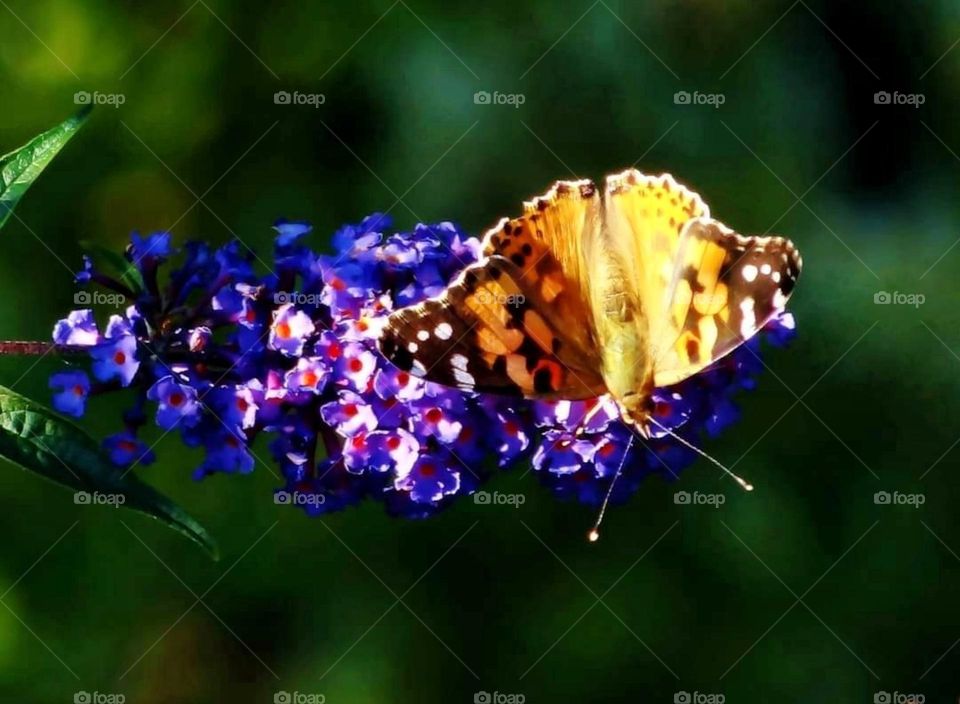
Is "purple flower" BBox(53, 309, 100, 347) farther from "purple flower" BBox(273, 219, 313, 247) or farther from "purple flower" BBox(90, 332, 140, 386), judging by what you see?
"purple flower" BBox(273, 219, 313, 247)

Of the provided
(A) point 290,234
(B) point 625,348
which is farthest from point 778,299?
(A) point 290,234

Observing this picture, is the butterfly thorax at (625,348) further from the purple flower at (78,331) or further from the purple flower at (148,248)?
the purple flower at (78,331)

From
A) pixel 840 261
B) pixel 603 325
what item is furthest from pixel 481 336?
pixel 840 261

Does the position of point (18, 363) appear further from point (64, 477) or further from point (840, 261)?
point (840, 261)

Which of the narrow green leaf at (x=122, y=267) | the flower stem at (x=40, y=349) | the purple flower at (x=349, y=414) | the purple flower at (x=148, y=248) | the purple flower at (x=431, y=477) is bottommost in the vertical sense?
the purple flower at (x=431, y=477)

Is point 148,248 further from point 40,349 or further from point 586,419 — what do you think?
point 586,419

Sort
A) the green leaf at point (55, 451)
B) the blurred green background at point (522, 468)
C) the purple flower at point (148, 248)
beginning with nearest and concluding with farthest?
the green leaf at point (55, 451) → the purple flower at point (148, 248) → the blurred green background at point (522, 468)

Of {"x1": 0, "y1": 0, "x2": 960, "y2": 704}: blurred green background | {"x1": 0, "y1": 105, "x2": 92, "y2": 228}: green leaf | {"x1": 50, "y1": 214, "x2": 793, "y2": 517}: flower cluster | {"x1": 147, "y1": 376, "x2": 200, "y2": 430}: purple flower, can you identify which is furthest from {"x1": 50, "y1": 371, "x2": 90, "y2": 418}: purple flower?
{"x1": 0, "y1": 0, "x2": 960, "y2": 704}: blurred green background

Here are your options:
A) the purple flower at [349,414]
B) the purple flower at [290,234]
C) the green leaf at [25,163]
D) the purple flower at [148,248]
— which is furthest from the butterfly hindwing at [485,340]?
the green leaf at [25,163]
